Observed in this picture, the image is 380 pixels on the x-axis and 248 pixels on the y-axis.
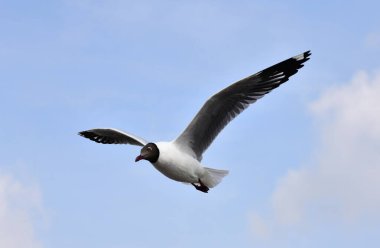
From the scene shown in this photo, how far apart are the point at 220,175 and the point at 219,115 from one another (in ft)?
3.96

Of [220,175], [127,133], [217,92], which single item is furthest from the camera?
[127,133]

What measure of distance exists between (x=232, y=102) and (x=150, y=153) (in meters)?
1.61

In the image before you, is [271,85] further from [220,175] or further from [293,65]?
[220,175]

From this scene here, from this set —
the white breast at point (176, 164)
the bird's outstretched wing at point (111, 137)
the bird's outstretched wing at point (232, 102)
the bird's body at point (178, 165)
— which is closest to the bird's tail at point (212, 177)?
the bird's body at point (178, 165)

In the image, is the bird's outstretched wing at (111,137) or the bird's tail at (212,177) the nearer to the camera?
the bird's tail at (212,177)

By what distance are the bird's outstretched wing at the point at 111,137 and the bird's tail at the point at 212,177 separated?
136 cm

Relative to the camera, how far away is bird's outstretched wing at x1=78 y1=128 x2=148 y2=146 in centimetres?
1547

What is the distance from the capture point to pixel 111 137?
54.7 ft

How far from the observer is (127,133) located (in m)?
15.5

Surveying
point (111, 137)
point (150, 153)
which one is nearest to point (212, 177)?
point (150, 153)

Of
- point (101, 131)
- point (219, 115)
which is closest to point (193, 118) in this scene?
point (219, 115)

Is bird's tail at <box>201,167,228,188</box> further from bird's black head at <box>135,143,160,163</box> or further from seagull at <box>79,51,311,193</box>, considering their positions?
bird's black head at <box>135,143,160,163</box>

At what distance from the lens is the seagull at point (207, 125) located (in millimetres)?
13703

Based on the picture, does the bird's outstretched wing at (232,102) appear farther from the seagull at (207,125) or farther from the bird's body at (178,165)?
the bird's body at (178,165)
